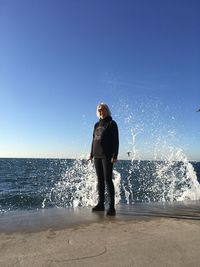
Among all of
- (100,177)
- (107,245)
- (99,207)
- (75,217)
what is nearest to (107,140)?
(100,177)

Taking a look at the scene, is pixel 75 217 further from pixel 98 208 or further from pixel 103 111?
pixel 103 111

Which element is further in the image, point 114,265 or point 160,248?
point 160,248

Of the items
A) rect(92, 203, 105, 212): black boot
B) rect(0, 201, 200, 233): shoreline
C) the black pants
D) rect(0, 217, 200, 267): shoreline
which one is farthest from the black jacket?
rect(0, 217, 200, 267): shoreline

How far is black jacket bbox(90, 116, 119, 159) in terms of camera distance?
20.8 ft

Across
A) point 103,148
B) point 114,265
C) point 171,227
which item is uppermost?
point 103,148

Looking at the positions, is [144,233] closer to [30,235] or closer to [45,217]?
[30,235]

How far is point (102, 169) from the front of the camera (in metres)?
6.63

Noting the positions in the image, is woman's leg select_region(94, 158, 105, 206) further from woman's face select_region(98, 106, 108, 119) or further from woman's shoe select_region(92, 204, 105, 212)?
woman's face select_region(98, 106, 108, 119)

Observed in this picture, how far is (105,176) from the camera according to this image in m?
6.35

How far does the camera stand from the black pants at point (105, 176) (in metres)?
6.30

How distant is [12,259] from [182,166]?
30.5 feet

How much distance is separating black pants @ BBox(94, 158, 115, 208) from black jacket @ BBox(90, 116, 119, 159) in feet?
0.40

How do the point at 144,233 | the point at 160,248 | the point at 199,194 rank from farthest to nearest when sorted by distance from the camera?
the point at 199,194 < the point at 144,233 < the point at 160,248

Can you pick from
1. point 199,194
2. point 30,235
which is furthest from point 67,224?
point 199,194
